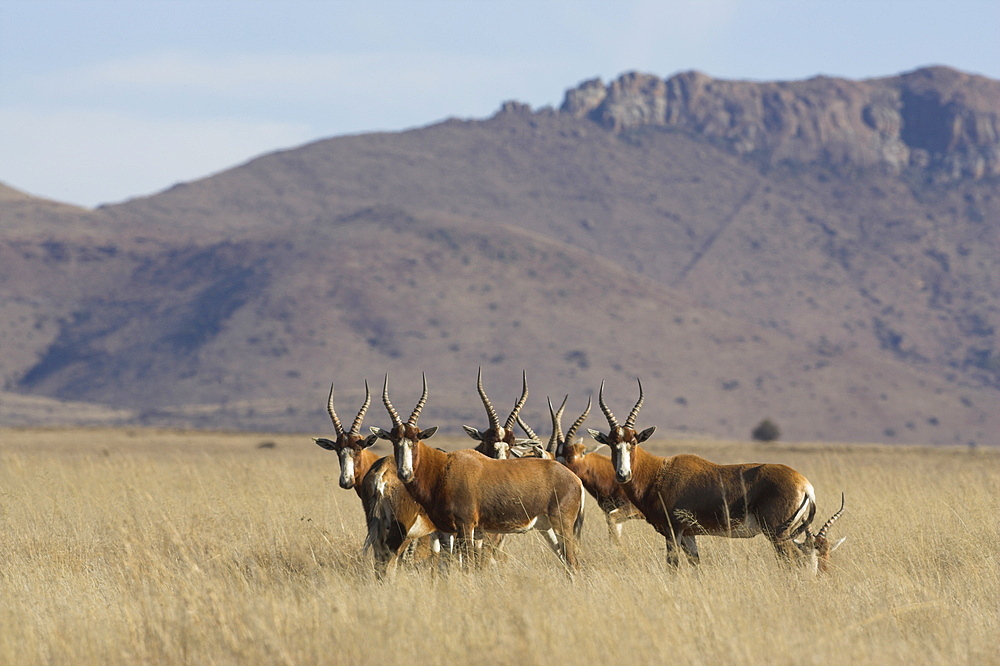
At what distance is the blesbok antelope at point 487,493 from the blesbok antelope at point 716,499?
34.6 inches

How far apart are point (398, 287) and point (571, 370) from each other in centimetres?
3349

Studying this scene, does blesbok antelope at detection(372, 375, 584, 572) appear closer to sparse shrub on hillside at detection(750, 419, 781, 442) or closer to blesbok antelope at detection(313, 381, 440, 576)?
blesbok antelope at detection(313, 381, 440, 576)

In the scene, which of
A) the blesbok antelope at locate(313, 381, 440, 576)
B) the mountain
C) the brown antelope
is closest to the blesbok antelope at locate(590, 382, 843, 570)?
the brown antelope

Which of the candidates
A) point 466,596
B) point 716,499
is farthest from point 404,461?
point 716,499

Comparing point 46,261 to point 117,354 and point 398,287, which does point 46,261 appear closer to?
point 117,354

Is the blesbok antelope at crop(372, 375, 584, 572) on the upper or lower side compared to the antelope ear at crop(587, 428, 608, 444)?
lower

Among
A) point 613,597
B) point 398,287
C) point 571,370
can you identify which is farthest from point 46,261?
point 613,597

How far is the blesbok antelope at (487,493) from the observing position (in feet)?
39.8

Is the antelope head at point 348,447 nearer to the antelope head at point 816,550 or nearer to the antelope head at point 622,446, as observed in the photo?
the antelope head at point 622,446

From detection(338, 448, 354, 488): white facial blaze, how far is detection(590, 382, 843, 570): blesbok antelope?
2.82 metres

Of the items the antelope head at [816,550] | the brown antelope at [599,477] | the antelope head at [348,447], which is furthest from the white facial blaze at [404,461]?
the antelope head at [816,550]

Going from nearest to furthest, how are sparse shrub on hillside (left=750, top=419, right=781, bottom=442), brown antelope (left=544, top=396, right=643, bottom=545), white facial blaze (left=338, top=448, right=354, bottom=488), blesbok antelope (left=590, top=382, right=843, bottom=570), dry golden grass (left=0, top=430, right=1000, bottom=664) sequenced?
1. dry golden grass (left=0, top=430, right=1000, bottom=664)
2. blesbok antelope (left=590, top=382, right=843, bottom=570)
3. white facial blaze (left=338, top=448, right=354, bottom=488)
4. brown antelope (left=544, top=396, right=643, bottom=545)
5. sparse shrub on hillside (left=750, top=419, right=781, bottom=442)

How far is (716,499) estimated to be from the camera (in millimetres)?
12570

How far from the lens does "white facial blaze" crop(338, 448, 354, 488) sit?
505 inches
